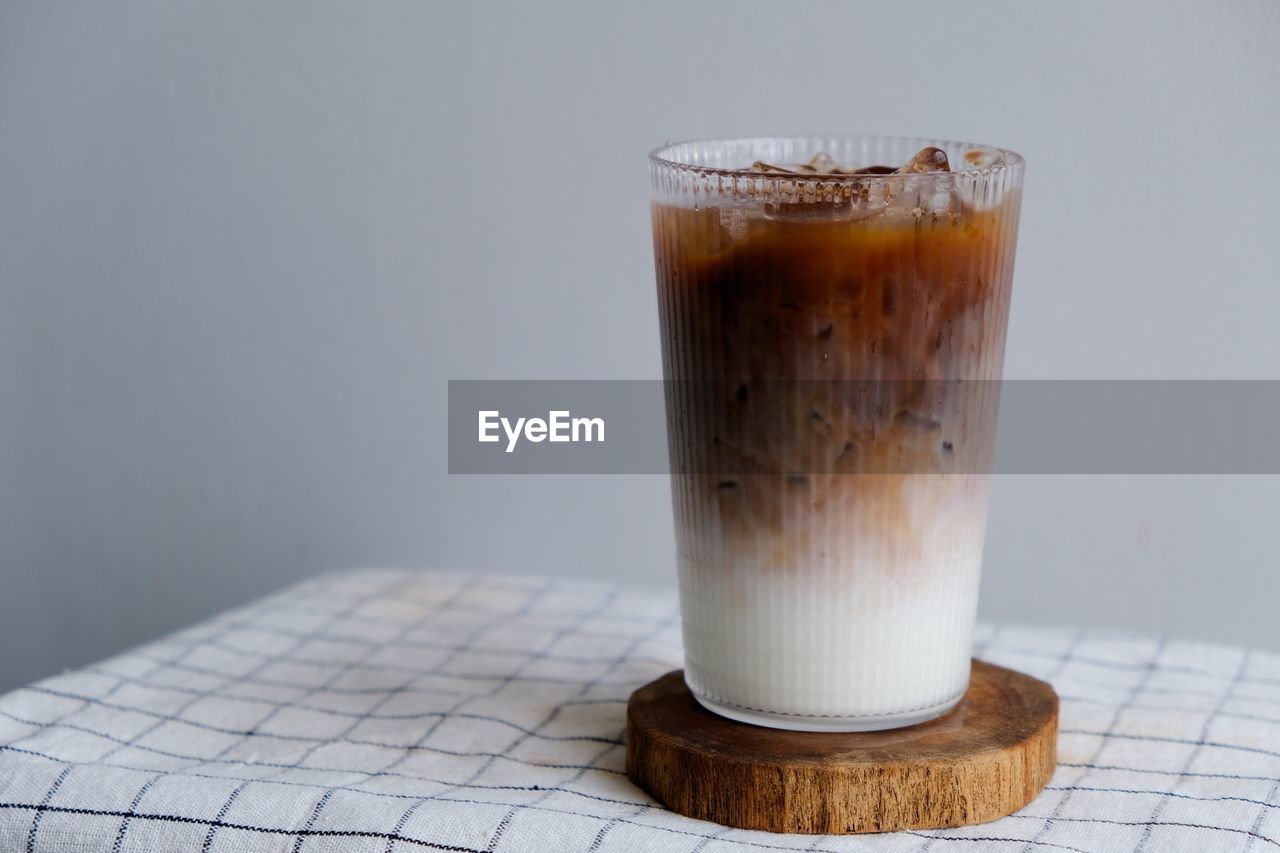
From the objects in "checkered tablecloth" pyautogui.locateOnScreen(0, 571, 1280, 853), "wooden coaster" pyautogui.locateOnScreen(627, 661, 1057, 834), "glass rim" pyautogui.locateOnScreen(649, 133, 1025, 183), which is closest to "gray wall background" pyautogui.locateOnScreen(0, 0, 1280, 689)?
"checkered tablecloth" pyautogui.locateOnScreen(0, 571, 1280, 853)

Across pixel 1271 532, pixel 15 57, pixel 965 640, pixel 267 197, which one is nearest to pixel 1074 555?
pixel 1271 532

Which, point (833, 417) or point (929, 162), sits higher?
point (929, 162)

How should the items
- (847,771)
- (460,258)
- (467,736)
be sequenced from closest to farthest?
(847,771) → (467,736) → (460,258)

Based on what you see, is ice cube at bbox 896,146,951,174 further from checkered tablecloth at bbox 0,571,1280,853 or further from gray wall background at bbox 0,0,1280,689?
gray wall background at bbox 0,0,1280,689

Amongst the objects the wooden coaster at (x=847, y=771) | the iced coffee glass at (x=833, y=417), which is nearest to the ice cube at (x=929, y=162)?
the iced coffee glass at (x=833, y=417)

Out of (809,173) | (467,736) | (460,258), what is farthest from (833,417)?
(460,258)

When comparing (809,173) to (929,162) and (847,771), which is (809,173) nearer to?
(929,162)
